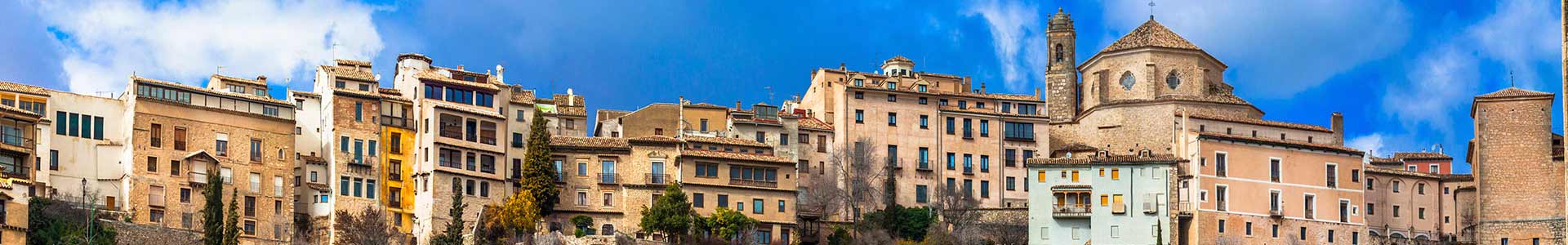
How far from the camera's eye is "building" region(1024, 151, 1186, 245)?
293 feet

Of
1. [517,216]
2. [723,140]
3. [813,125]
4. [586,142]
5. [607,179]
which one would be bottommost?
[517,216]

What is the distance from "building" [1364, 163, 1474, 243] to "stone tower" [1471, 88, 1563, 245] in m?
6.21

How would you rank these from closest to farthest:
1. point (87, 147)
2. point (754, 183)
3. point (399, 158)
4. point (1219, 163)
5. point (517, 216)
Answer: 1. point (87, 147)
2. point (517, 216)
3. point (399, 158)
4. point (1219, 163)
5. point (754, 183)

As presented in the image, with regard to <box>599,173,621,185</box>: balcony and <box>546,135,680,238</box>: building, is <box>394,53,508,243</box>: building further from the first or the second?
<box>599,173,621,185</box>: balcony

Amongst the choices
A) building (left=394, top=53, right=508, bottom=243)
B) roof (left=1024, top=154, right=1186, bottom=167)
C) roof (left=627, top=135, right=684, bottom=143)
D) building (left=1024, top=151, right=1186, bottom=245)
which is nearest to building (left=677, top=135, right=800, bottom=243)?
roof (left=627, top=135, right=684, bottom=143)

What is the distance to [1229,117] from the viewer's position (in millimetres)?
96688

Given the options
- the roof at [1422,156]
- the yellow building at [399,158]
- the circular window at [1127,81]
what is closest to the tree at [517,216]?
the yellow building at [399,158]

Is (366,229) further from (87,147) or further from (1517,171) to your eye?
(1517,171)

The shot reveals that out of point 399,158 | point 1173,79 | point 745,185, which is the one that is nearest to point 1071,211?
point 745,185

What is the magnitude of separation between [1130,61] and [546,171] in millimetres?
26517

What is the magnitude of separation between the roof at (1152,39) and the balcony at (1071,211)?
13.8m

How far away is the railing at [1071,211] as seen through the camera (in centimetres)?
9019

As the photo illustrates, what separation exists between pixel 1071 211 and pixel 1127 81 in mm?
13301

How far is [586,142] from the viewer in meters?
91.0
